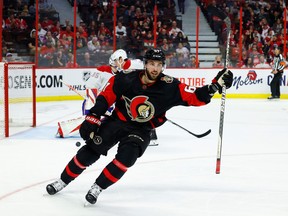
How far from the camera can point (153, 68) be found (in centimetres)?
381

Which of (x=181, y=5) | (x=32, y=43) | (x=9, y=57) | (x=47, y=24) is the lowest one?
(x=9, y=57)

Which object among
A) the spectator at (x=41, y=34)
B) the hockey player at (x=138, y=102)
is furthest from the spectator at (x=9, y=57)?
the hockey player at (x=138, y=102)

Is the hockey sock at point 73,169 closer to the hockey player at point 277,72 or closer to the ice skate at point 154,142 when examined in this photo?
the ice skate at point 154,142

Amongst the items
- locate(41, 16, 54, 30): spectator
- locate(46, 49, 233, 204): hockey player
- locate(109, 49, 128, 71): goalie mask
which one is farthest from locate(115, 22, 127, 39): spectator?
locate(46, 49, 233, 204): hockey player

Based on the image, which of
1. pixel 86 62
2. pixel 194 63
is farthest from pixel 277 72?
pixel 86 62

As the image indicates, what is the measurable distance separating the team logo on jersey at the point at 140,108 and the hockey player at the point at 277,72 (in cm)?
923

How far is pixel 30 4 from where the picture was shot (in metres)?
12.1

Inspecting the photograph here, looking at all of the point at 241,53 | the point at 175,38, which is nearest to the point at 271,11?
the point at 241,53

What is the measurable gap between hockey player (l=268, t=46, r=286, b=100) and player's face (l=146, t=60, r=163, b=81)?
9.24 meters

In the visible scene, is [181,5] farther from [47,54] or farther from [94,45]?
[47,54]

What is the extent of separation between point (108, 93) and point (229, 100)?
8957 millimetres

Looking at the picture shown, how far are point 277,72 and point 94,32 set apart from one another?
3.97 metres

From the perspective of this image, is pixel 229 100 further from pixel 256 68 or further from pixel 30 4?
pixel 30 4

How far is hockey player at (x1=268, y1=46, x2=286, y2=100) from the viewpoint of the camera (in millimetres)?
12656
